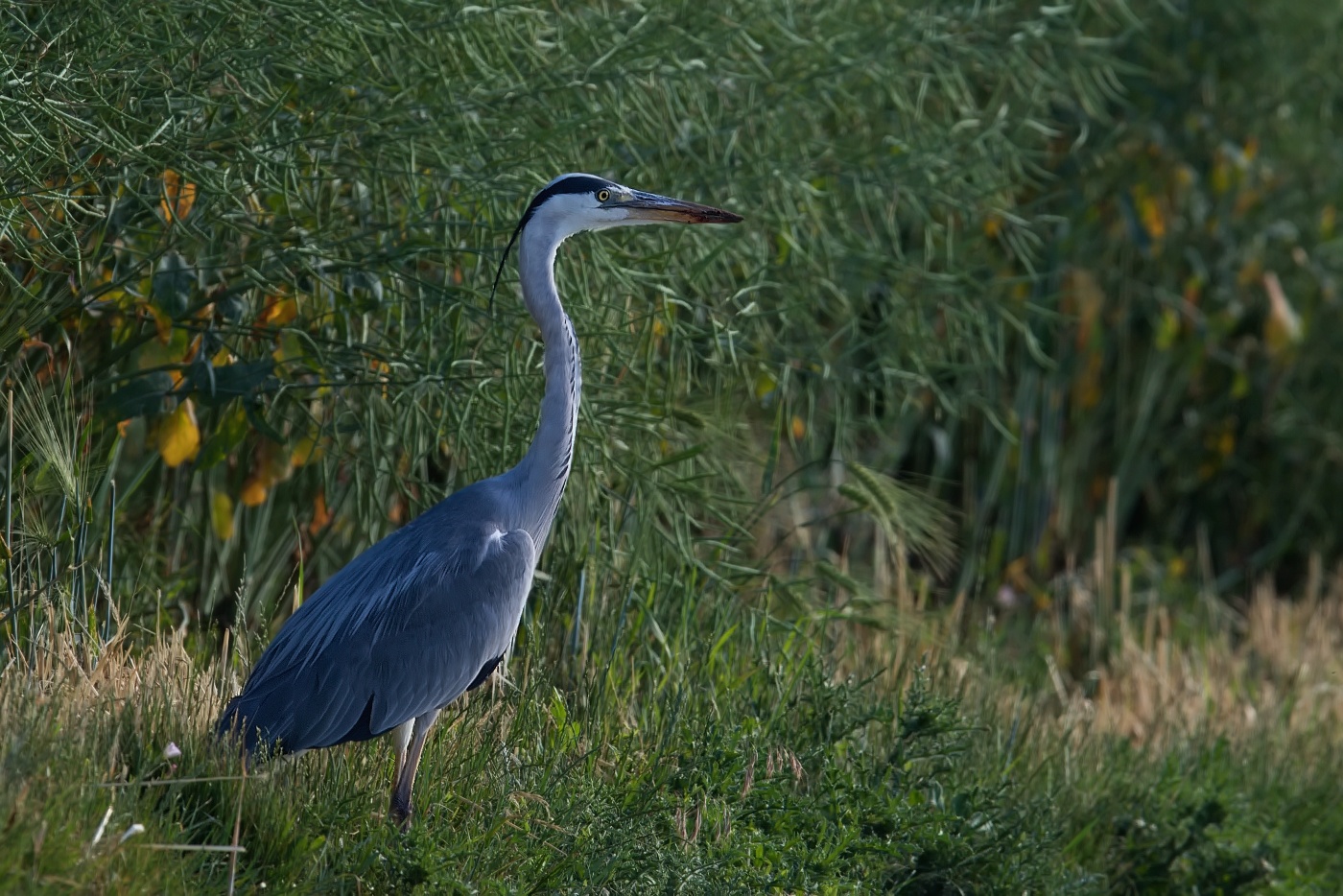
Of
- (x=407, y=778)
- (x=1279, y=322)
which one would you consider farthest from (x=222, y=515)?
(x=1279, y=322)

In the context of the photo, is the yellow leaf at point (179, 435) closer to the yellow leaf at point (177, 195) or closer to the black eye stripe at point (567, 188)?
the yellow leaf at point (177, 195)

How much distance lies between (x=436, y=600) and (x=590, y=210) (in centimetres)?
107

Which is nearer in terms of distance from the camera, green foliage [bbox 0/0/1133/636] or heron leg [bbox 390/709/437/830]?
heron leg [bbox 390/709/437/830]

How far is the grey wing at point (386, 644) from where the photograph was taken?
3.70 meters

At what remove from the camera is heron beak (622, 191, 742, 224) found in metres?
4.18

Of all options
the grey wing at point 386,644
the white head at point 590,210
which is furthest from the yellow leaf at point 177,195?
the grey wing at point 386,644

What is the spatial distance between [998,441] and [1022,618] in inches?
36.5

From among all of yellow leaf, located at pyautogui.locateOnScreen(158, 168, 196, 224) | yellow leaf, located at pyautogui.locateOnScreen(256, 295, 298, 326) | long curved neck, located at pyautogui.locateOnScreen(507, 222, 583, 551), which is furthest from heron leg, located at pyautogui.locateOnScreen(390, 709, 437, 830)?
yellow leaf, located at pyautogui.locateOnScreen(158, 168, 196, 224)

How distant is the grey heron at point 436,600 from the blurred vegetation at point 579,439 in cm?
16

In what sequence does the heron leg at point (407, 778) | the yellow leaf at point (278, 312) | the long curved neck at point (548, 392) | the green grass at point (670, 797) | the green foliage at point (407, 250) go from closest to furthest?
the green grass at point (670, 797) → the heron leg at point (407, 778) → the long curved neck at point (548, 392) → the green foliage at point (407, 250) → the yellow leaf at point (278, 312)

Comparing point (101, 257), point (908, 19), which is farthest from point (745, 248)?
point (101, 257)

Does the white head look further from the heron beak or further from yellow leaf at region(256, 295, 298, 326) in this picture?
yellow leaf at region(256, 295, 298, 326)

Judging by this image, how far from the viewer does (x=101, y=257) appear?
457 centimetres

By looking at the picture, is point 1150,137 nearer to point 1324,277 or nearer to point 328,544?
point 1324,277
